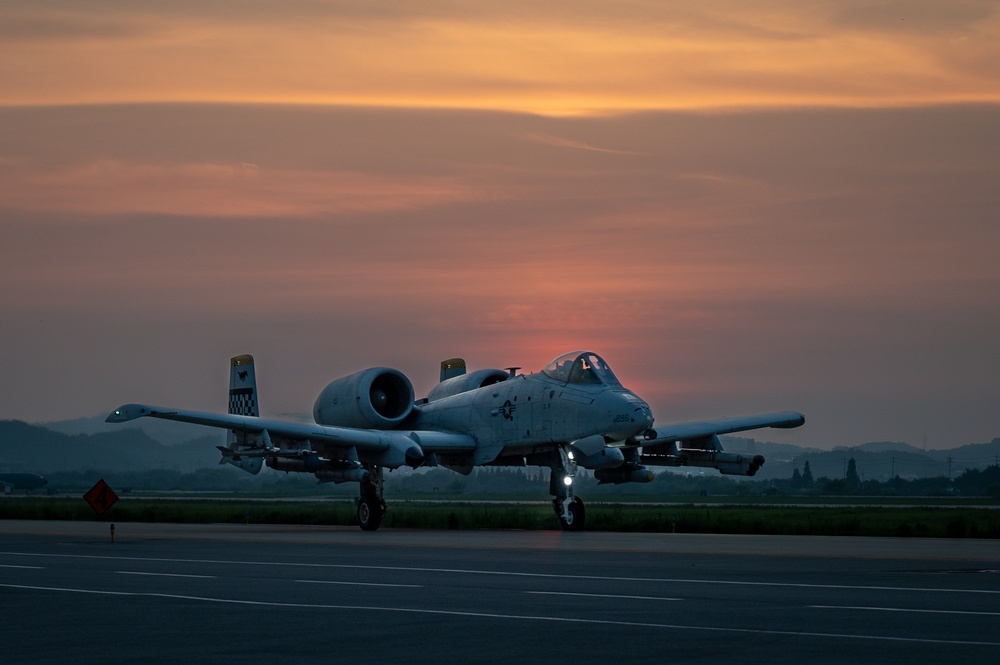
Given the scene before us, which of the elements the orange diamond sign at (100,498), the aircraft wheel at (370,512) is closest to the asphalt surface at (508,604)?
the orange diamond sign at (100,498)

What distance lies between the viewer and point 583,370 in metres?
37.2

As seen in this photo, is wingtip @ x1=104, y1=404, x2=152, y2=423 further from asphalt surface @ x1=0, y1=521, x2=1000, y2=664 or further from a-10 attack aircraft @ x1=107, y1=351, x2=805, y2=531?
asphalt surface @ x1=0, y1=521, x2=1000, y2=664

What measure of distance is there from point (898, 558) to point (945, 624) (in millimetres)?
10095

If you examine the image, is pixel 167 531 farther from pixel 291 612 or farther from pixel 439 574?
pixel 291 612

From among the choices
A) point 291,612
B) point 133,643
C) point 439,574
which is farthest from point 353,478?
point 133,643

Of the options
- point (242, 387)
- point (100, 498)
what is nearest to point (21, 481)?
point (242, 387)

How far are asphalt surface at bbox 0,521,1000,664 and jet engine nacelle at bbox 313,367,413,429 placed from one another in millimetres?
15752

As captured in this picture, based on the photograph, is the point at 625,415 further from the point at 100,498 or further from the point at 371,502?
the point at 100,498

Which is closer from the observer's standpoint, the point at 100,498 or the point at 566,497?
the point at 100,498

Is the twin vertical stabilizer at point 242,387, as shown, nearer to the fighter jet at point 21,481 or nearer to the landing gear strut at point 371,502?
the landing gear strut at point 371,502

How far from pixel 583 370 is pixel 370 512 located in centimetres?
763

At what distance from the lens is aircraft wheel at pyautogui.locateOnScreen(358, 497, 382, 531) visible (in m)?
40.1

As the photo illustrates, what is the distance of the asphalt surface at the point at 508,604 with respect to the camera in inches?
468

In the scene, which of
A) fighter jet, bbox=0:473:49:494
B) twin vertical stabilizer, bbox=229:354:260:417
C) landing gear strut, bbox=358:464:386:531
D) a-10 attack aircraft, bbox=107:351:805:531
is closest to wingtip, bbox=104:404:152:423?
a-10 attack aircraft, bbox=107:351:805:531
